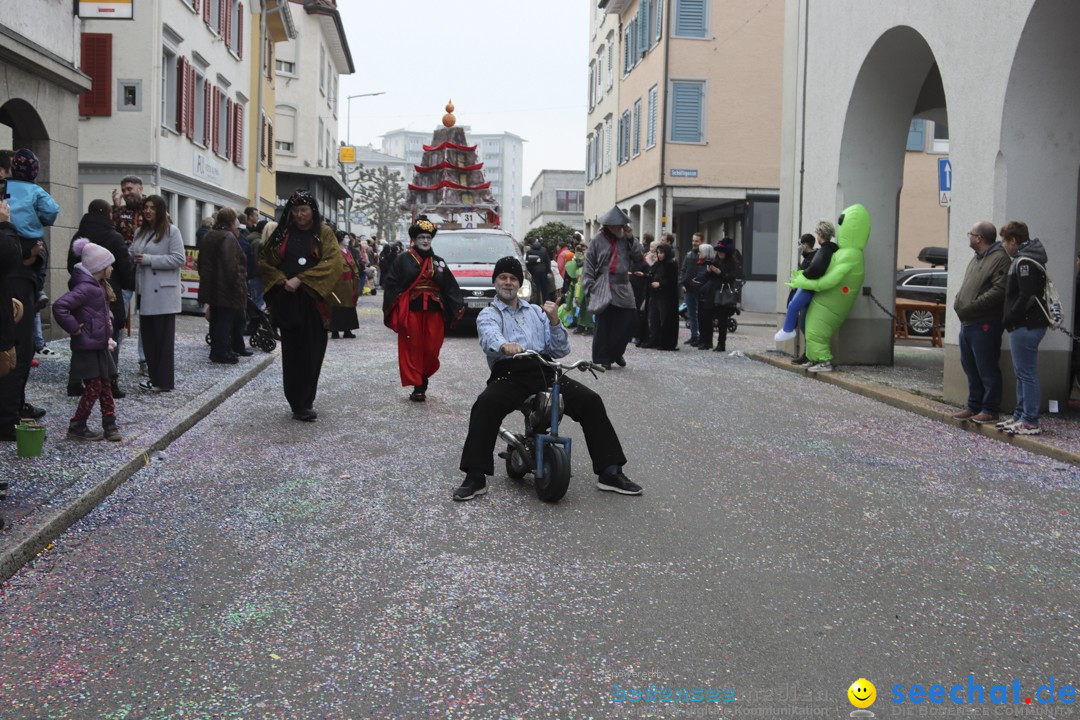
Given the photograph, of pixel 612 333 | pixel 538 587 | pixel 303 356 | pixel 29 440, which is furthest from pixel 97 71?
pixel 538 587

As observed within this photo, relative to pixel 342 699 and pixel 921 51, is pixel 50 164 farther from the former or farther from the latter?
pixel 342 699

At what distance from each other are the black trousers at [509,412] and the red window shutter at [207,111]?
23.5 meters

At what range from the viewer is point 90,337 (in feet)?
25.5

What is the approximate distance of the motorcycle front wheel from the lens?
21.5 feet

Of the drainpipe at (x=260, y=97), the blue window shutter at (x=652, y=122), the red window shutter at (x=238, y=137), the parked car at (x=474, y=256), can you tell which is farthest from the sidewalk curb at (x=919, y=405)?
the drainpipe at (x=260, y=97)

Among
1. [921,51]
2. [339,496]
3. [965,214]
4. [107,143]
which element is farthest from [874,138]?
[107,143]

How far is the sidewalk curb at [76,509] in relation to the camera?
16.8 feet

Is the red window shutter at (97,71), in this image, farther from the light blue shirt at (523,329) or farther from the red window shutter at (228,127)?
the light blue shirt at (523,329)

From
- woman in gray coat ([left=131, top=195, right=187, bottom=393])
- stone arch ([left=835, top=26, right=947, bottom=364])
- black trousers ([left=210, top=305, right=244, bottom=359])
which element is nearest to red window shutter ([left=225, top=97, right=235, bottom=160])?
black trousers ([left=210, top=305, right=244, bottom=359])

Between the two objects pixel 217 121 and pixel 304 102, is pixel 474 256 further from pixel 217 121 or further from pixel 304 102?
pixel 304 102

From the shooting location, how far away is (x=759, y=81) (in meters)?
33.3

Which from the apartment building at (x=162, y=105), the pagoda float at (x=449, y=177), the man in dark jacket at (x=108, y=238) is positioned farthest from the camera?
the pagoda float at (x=449, y=177)

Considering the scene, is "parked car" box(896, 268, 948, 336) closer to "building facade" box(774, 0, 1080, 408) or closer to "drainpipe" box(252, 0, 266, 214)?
"building facade" box(774, 0, 1080, 408)

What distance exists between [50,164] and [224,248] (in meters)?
4.38
